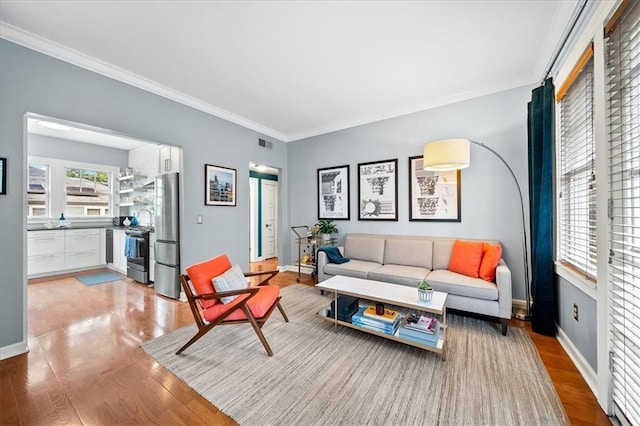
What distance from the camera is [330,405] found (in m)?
1.58

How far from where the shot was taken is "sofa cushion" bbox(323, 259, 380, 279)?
133 inches

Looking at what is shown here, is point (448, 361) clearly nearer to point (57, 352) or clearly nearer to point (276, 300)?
point (276, 300)

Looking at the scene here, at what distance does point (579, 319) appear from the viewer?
1.97 metres

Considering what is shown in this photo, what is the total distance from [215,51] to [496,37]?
2690mm

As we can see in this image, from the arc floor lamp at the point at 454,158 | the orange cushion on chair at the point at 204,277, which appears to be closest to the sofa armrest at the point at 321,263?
the orange cushion on chair at the point at 204,277

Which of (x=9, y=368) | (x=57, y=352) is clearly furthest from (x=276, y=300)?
(x=9, y=368)

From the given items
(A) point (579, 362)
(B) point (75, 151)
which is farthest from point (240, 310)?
(B) point (75, 151)

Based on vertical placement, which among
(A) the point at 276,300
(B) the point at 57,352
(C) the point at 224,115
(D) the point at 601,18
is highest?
(C) the point at 224,115

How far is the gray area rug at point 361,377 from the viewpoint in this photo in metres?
1.51

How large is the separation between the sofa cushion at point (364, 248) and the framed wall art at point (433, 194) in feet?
2.19

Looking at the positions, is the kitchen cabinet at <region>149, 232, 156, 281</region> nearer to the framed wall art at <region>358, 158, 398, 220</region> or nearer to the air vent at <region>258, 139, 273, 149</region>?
the air vent at <region>258, 139, 273, 149</region>

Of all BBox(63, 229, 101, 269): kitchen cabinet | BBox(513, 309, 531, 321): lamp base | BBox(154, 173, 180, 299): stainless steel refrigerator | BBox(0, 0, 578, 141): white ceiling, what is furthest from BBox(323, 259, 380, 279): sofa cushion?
BBox(63, 229, 101, 269): kitchen cabinet

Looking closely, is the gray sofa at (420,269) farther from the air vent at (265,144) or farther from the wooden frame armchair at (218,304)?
the air vent at (265,144)

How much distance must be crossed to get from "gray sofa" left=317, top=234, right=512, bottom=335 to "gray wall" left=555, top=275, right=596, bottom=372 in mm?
410
